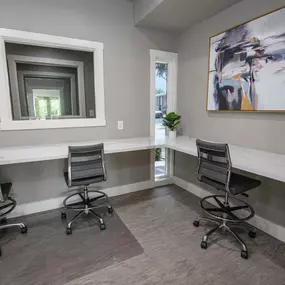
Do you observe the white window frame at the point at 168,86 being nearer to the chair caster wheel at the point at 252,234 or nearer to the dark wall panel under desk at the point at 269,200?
the dark wall panel under desk at the point at 269,200

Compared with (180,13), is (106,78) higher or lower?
lower

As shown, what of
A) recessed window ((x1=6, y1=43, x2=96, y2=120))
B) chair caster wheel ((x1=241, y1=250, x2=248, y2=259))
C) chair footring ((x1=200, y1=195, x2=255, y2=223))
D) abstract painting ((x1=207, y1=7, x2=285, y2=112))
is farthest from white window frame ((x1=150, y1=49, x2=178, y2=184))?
chair caster wheel ((x1=241, y1=250, x2=248, y2=259))

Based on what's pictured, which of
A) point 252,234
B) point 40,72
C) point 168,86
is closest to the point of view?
point 252,234

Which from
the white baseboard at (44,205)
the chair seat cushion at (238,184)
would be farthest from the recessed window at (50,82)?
the chair seat cushion at (238,184)

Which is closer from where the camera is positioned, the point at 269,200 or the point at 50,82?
the point at 269,200

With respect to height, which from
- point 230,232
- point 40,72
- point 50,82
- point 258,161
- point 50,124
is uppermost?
point 40,72

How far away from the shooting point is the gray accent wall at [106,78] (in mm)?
2369

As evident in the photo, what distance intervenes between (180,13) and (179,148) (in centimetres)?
170

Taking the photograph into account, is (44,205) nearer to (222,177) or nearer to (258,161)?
(222,177)

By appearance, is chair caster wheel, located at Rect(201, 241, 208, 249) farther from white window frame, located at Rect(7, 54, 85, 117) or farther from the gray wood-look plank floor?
white window frame, located at Rect(7, 54, 85, 117)

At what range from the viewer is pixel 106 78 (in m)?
2.80

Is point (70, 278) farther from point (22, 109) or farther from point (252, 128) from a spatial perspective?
point (252, 128)

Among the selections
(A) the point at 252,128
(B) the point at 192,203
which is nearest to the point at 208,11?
(A) the point at 252,128

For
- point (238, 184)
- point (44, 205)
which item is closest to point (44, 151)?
point (44, 205)
